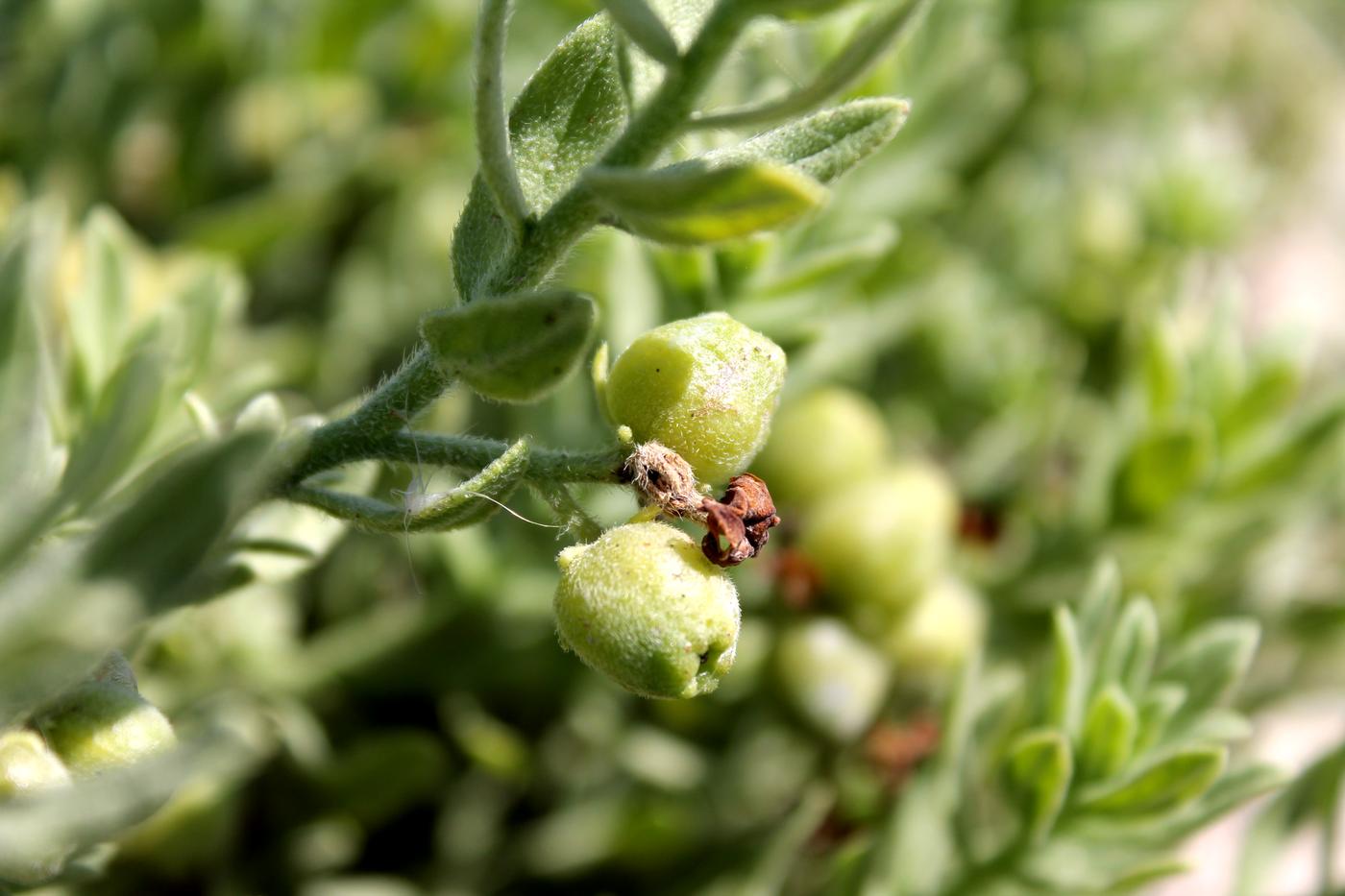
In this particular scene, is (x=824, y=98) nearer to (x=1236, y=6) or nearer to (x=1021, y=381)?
(x=1021, y=381)

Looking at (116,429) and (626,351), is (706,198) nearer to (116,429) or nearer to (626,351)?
(626,351)

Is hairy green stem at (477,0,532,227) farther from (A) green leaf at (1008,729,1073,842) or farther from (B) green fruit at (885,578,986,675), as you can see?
(B) green fruit at (885,578,986,675)

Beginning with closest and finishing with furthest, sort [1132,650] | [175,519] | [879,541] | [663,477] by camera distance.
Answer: [175,519] < [663,477] < [1132,650] < [879,541]

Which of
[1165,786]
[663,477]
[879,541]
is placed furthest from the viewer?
[879,541]

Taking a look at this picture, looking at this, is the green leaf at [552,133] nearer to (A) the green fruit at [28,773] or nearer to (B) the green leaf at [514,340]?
(B) the green leaf at [514,340]

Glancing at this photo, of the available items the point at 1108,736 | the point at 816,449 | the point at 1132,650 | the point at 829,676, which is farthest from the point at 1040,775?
the point at 816,449

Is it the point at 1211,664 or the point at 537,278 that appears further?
the point at 1211,664
